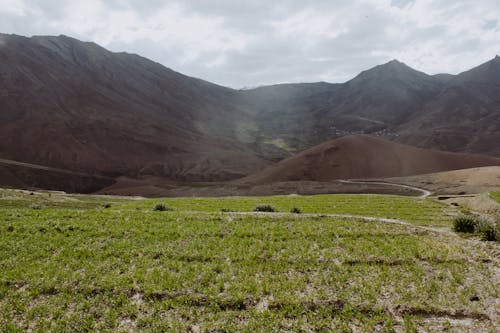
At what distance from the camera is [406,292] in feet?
32.1

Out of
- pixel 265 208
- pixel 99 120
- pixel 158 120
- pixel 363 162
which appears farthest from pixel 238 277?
pixel 158 120

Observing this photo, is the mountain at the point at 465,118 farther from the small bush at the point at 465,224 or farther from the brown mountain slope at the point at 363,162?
the small bush at the point at 465,224

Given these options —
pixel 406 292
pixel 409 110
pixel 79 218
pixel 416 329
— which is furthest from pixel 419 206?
pixel 409 110

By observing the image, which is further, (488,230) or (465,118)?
(465,118)

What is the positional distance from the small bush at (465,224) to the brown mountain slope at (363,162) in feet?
188

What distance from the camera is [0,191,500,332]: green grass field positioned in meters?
8.72

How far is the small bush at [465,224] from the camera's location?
53.7 ft

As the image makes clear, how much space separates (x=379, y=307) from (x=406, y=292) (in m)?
1.31

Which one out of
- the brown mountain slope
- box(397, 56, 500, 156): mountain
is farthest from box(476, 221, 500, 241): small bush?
box(397, 56, 500, 156): mountain

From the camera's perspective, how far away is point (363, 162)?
77250mm

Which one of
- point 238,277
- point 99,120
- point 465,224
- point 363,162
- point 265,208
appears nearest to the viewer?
point 238,277

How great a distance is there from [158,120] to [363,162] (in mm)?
91909

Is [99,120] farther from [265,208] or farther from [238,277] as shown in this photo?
[238,277]

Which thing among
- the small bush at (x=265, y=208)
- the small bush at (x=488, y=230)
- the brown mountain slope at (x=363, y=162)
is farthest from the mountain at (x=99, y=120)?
the small bush at (x=488, y=230)
